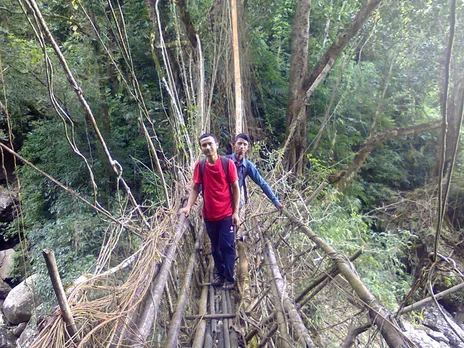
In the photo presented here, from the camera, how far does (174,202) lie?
2627mm

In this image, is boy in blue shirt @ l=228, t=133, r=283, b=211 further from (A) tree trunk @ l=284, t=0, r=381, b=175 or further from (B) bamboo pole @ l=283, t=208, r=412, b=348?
(A) tree trunk @ l=284, t=0, r=381, b=175

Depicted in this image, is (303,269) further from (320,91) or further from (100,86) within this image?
(320,91)

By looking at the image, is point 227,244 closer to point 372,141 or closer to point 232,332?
point 232,332

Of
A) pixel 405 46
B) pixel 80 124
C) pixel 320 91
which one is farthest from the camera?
pixel 320 91

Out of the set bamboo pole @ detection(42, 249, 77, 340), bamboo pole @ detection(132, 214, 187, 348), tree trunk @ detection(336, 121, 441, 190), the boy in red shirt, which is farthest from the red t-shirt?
tree trunk @ detection(336, 121, 441, 190)

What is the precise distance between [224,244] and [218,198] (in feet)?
1.00

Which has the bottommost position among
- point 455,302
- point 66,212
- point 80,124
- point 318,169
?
point 455,302

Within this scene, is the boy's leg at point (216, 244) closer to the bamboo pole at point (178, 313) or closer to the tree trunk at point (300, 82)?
the bamboo pole at point (178, 313)

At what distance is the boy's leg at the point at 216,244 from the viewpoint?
7.16 feet

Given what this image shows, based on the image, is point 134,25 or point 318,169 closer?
point 318,169

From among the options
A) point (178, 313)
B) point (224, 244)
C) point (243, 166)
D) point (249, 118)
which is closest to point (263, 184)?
point (243, 166)

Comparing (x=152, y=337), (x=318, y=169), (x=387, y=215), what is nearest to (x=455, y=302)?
(x=387, y=215)

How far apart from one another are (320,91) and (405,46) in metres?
1.35

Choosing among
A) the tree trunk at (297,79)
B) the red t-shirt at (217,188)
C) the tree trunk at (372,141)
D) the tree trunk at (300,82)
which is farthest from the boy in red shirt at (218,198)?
the tree trunk at (372,141)
